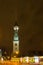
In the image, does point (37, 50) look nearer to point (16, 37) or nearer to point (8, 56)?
point (8, 56)

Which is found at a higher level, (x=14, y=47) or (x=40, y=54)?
(x=14, y=47)

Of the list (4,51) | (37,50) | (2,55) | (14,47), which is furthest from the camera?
(14,47)

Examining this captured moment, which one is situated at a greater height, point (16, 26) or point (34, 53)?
point (16, 26)

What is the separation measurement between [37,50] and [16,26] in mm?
Result: 2268

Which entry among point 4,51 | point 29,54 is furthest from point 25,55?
point 4,51

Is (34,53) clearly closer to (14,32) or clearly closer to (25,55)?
(25,55)

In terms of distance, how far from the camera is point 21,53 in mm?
17281

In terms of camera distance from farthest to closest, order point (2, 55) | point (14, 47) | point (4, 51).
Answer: point (14, 47) < point (2, 55) < point (4, 51)

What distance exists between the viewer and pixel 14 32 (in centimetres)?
1888

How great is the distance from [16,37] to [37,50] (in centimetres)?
354

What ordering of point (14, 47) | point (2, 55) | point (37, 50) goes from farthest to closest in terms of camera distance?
point (14, 47), point (2, 55), point (37, 50)

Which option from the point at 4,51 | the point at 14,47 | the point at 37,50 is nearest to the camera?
the point at 37,50

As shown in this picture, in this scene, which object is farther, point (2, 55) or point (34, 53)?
point (2, 55)

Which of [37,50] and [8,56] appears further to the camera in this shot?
[8,56]
